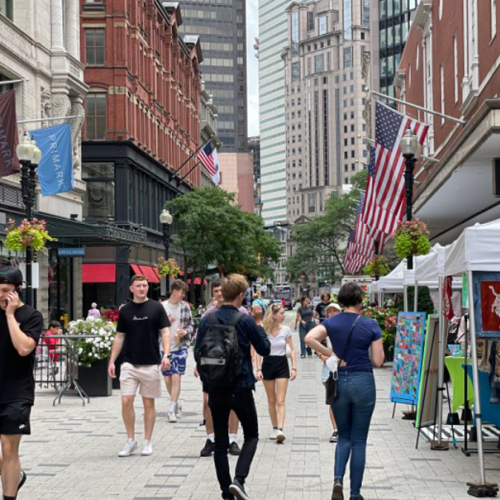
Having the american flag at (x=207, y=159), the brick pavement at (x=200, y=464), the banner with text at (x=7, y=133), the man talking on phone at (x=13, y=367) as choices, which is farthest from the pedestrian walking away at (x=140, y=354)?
the american flag at (x=207, y=159)

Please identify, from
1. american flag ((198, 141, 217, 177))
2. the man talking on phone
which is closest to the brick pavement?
the man talking on phone

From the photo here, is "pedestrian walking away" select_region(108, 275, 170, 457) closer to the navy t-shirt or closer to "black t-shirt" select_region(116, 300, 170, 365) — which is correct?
"black t-shirt" select_region(116, 300, 170, 365)

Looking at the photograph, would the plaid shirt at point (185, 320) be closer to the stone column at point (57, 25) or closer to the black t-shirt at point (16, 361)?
the black t-shirt at point (16, 361)

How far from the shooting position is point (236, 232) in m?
52.7

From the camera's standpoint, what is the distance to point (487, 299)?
9125 mm

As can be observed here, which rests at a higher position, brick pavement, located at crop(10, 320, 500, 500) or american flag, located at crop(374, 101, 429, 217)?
american flag, located at crop(374, 101, 429, 217)

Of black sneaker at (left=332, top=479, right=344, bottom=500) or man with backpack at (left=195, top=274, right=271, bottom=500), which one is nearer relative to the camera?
man with backpack at (left=195, top=274, right=271, bottom=500)

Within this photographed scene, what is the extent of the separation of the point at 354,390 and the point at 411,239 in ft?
37.9

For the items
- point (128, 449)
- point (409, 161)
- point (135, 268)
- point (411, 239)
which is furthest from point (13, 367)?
point (135, 268)

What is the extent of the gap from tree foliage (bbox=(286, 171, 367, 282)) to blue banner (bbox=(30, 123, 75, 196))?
76.8 meters

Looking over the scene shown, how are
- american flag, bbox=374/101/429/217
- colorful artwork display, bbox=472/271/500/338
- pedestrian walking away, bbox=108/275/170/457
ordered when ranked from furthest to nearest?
american flag, bbox=374/101/429/217
pedestrian walking away, bbox=108/275/170/457
colorful artwork display, bbox=472/271/500/338

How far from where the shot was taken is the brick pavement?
8.73 meters

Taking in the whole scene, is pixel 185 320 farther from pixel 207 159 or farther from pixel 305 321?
pixel 207 159

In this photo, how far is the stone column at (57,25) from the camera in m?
36.2
